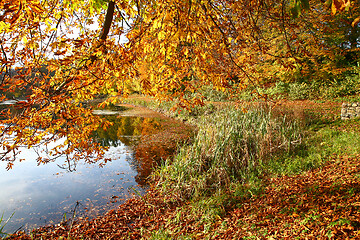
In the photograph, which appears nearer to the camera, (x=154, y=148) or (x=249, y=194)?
(x=249, y=194)

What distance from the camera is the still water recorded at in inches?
190

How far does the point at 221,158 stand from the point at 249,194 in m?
1.20

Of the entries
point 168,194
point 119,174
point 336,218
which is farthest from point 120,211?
point 336,218

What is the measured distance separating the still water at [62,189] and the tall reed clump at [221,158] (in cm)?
135

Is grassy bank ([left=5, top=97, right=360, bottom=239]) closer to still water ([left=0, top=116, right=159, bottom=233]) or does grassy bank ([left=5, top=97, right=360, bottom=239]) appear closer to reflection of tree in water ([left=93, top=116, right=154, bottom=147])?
still water ([left=0, top=116, right=159, bottom=233])

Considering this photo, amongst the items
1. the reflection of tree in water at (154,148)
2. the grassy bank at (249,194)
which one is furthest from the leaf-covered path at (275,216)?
the reflection of tree in water at (154,148)

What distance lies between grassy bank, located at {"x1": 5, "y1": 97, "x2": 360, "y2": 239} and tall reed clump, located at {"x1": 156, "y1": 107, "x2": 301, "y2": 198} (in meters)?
0.02

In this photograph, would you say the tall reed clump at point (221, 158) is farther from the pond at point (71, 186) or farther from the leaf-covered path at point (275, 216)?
the pond at point (71, 186)

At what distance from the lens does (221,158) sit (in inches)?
201

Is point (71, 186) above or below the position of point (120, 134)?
below

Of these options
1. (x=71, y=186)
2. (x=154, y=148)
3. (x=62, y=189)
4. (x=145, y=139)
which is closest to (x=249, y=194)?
(x=71, y=186)

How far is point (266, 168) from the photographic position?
491cm

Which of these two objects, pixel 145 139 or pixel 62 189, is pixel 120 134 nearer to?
pixel 145 139

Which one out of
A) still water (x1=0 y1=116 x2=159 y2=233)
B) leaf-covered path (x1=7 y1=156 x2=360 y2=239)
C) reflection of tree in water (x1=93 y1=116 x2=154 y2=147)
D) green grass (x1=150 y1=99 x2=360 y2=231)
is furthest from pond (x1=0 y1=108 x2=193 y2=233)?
green grass (x1=150 y1=99 x2=360 y2=231)
